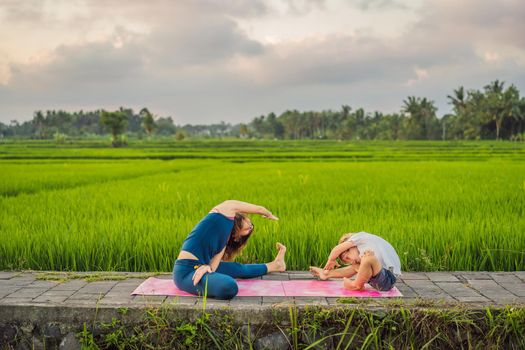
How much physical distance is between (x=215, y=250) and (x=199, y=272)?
0.78 ft

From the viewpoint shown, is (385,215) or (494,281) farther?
(385,215)

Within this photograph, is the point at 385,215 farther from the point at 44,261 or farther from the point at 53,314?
the point at 53,314

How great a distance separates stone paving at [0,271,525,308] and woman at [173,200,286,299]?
0.09m

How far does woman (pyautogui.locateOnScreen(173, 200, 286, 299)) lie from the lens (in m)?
2.90

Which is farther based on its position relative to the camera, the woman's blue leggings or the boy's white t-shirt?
the boy's white t-shirt

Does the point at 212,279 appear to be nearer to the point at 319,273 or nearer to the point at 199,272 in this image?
the point at 199,272

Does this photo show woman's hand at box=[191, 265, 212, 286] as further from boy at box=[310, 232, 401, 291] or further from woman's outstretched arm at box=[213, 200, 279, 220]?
boy at box=[310, 232, 401, 291]

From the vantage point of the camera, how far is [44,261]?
4.15 meters

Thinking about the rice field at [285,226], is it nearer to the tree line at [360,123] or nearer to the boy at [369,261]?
the boy at [369,261]

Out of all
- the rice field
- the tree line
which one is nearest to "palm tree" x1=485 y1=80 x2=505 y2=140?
the tree line

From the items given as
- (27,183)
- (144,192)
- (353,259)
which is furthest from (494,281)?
(27,183)

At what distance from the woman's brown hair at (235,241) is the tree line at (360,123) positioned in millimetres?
44347

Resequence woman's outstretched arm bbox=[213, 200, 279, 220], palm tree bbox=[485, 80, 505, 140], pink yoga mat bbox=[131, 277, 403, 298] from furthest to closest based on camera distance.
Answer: palm tree bbox=[485, 80, 505, 140]
woman's outstretched arm bbox=[213, 200, 279, 220]
pink yoga mat bbox=[131, 277, 403, 298]

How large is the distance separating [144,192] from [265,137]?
91.0 metres
